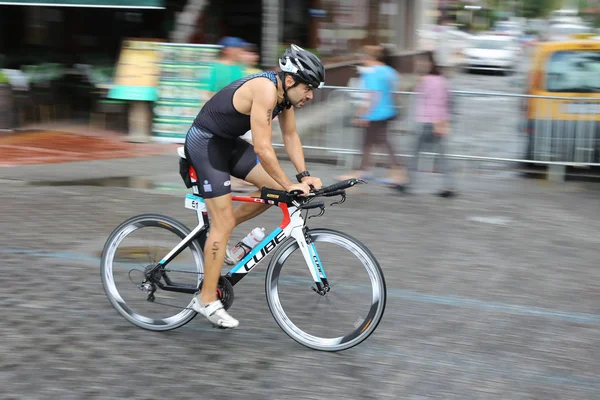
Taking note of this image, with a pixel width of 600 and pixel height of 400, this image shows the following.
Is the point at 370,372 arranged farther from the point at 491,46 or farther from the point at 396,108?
the point at 491,46

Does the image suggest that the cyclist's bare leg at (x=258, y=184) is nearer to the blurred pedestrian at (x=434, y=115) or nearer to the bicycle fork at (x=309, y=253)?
the bicycle fork at (x=309, y=253)

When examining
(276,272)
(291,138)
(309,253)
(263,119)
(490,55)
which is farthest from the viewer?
(490,55)

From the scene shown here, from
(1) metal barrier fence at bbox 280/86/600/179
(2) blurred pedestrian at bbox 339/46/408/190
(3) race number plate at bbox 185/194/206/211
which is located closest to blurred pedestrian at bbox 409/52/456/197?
(2) blurred pedestrian at bbox 339/46/408/190

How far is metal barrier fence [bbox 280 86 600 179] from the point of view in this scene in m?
10.6

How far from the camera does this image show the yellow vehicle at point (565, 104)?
419 inches

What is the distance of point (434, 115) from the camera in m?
9.44

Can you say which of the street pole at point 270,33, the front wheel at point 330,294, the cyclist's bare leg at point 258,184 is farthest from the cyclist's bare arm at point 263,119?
the street pole at point 270,33

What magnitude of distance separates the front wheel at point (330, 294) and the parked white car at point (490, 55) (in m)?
28.0

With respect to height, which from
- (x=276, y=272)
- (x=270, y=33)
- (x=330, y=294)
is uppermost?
(x=270, y=33)

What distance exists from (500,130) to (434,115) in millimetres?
1869

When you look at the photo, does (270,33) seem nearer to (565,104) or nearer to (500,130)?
(500,130)

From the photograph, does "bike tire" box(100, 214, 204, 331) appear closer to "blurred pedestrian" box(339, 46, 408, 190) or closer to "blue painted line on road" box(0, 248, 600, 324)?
"blue painted line on road" box(0, 248, 600, 324)

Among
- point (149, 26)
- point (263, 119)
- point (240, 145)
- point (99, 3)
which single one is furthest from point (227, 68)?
point (149, 26)

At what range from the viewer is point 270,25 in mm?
15062
